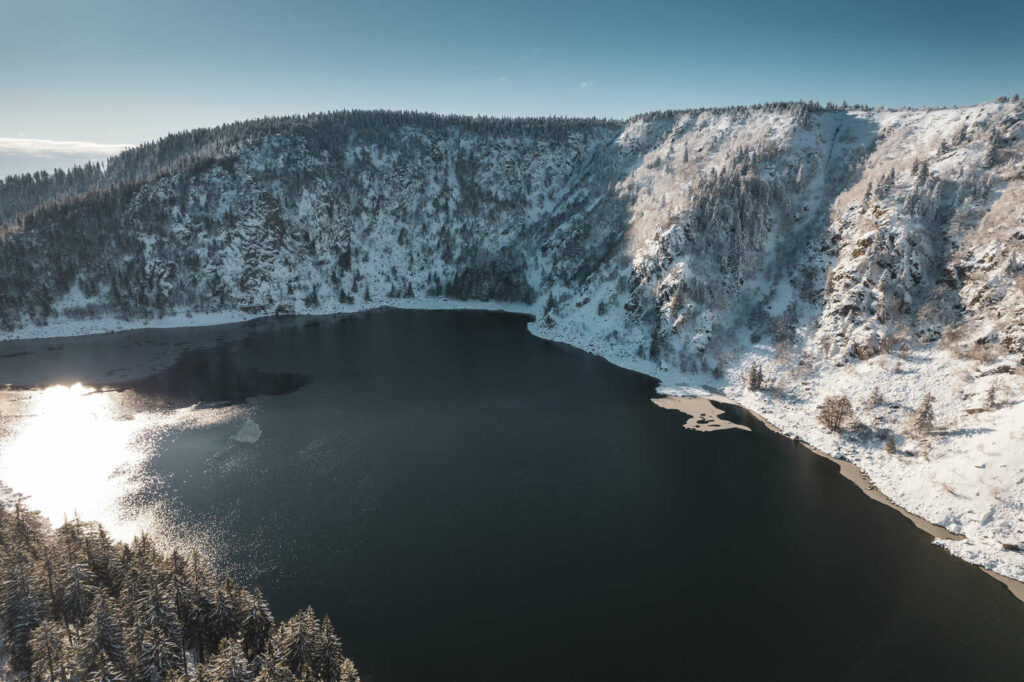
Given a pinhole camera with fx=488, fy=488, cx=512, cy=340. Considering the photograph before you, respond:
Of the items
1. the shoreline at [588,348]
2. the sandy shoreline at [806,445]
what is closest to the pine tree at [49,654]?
the sandy shoreline at [806,445]

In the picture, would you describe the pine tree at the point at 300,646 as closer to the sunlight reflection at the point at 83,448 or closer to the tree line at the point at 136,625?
the tree line at the point at 136,625

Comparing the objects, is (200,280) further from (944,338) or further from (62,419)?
(944,338)

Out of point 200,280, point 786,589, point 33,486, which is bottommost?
point 33,486

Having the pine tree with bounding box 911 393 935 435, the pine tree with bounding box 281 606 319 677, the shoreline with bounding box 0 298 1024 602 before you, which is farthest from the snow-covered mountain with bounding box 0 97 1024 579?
the pine tree with bounding box 281 606 319 677

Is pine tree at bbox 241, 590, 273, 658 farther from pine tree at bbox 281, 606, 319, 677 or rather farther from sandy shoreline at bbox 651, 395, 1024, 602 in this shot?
sandy shoreline at bbox 651, 395, 1024, 602

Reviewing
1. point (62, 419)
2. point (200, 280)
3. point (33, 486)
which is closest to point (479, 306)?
point (200, 280)

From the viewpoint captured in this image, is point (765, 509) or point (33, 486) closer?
point (765, 509)
